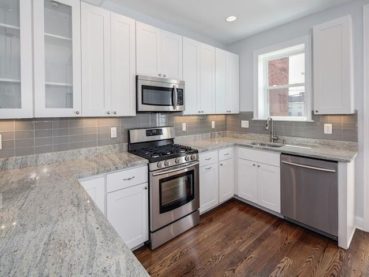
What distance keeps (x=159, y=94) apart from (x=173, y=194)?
123 cm

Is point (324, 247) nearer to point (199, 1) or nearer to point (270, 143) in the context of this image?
point (270, 143)

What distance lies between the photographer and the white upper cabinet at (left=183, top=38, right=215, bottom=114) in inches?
118

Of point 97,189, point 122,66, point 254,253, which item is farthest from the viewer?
point 122,66

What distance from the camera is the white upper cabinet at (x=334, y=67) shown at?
2.44 metres

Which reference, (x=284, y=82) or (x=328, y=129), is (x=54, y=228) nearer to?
(x=328, y=129)

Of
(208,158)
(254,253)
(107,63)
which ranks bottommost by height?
(254,253)

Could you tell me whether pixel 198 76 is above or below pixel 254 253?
above

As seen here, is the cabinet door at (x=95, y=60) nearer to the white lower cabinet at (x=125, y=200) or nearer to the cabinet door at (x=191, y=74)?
the white lower cabinet at (x=125, y=200)

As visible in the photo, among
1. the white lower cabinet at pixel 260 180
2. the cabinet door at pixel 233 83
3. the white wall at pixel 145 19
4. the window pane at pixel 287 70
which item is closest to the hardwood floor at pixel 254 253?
the white lower cabinet at pixel 260 180

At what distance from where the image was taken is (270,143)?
3.32 metres

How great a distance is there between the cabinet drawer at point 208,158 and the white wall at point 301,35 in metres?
1.29

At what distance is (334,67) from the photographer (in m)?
2.54

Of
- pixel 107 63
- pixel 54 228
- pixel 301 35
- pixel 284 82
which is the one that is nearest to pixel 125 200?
pixel 54 228

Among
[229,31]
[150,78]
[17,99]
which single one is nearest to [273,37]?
[229,31]
